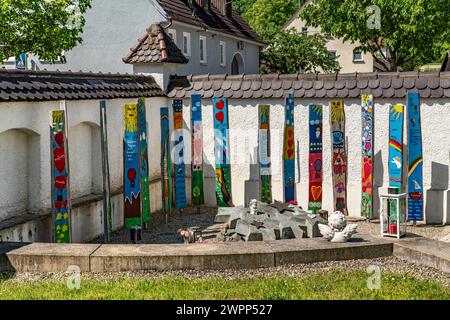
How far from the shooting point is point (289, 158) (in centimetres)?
1659

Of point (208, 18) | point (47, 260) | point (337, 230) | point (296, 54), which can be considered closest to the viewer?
point (47, 260)

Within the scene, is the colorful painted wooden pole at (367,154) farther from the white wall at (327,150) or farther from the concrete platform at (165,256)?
the concrete platform at (165,256)

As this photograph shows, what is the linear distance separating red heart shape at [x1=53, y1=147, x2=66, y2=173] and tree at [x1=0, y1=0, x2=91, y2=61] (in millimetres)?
9528

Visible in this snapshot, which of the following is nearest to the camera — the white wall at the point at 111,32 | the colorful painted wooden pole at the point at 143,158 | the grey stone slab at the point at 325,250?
the grey stone slab at the point at 325,250

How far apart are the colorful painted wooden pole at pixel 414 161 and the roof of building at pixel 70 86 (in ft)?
20.1

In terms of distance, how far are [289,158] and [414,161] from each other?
112 inches

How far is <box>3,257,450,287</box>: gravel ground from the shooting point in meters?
8.88

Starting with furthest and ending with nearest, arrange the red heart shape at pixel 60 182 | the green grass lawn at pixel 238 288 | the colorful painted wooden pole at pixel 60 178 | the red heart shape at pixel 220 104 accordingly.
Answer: the red heart shape at pixel 220 104 → the red heart shape at pixel 60 182 → the colorful painted wooden pole at pixel 60 178 → the green grass lawn at pixel 238 288

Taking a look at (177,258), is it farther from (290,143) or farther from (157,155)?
(157,155)

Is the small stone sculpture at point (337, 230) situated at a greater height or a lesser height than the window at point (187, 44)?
lesser

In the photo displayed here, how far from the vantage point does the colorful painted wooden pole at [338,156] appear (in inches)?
633

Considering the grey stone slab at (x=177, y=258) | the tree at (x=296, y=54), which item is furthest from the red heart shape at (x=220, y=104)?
the tree at (x=296, y=54)

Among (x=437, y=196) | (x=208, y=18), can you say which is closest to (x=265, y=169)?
(x=437, y=196)
